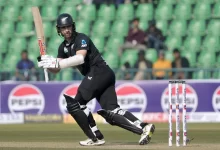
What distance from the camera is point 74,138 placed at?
37.2ft

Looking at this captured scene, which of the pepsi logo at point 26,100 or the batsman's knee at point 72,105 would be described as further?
the pepsi logo at point 26,100

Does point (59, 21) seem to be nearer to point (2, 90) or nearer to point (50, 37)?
point (2, 90)

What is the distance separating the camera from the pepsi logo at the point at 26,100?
16.1 meters

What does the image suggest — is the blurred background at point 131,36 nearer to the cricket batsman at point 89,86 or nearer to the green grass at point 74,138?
the green grass at point 74,138

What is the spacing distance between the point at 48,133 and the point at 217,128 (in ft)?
10.8

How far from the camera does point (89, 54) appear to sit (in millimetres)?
9367

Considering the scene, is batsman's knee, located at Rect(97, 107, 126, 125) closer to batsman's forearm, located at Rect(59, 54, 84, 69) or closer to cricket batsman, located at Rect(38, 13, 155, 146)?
cricket batsman, located at Rect(38, 13, 155, 146)

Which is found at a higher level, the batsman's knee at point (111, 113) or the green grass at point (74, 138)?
the batsman's knee at point (111, 113)

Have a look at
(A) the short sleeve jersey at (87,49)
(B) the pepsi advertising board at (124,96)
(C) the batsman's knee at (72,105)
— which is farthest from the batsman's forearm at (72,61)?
(B) the pepsi advertising board at (124,96)

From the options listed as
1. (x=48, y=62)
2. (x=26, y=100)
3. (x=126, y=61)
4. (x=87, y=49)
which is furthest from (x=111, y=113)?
(x=126, y=61)

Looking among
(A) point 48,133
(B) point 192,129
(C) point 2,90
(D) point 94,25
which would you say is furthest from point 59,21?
(D) point 94,25

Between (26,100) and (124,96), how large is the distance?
225 cm

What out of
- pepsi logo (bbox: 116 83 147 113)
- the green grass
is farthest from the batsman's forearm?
pepsi logo (bbox: 116 83 147 113)

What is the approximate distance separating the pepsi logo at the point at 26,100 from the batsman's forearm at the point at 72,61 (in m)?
7.23
